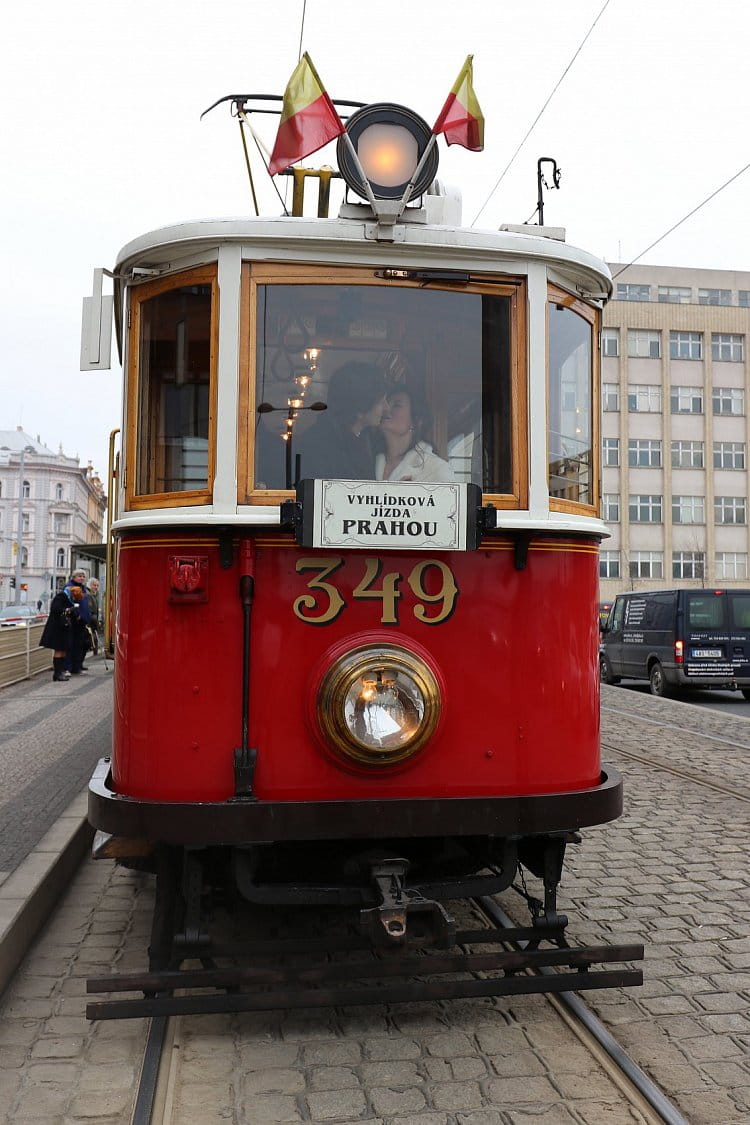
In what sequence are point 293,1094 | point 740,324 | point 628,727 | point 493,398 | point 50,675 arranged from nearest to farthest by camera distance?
1. point 293,1094
2. point 493,398
3. point 628,727
4. point 50,675
5. point 740,324

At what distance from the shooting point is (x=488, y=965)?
341 cm

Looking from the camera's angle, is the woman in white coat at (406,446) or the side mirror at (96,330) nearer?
the woman in white coat at (406,446)

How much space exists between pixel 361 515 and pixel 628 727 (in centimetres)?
932

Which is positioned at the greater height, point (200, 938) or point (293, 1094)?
point (200, 938)

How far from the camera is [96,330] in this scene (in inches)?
157

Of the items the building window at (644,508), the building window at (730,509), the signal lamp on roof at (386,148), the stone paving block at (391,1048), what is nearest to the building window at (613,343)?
the building window at (644,508)

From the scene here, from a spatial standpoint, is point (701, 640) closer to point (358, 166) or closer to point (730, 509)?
point (358, 166)

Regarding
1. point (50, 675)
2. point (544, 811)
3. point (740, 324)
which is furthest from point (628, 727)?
point (740, 324)

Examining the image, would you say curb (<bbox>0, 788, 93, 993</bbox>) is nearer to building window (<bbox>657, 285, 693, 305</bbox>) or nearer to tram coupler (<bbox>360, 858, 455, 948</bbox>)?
tram coupler (<bbox>360, 858, 455, 948</bbox>)

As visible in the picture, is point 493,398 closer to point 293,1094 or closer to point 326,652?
point 326,652

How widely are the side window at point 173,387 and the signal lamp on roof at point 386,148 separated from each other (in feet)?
2.29

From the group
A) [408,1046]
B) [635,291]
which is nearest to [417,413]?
[408,1046]

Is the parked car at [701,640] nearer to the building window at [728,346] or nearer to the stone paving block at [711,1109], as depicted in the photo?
the stone paving block at [711,1109]

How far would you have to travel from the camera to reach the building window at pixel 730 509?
57.2 m
